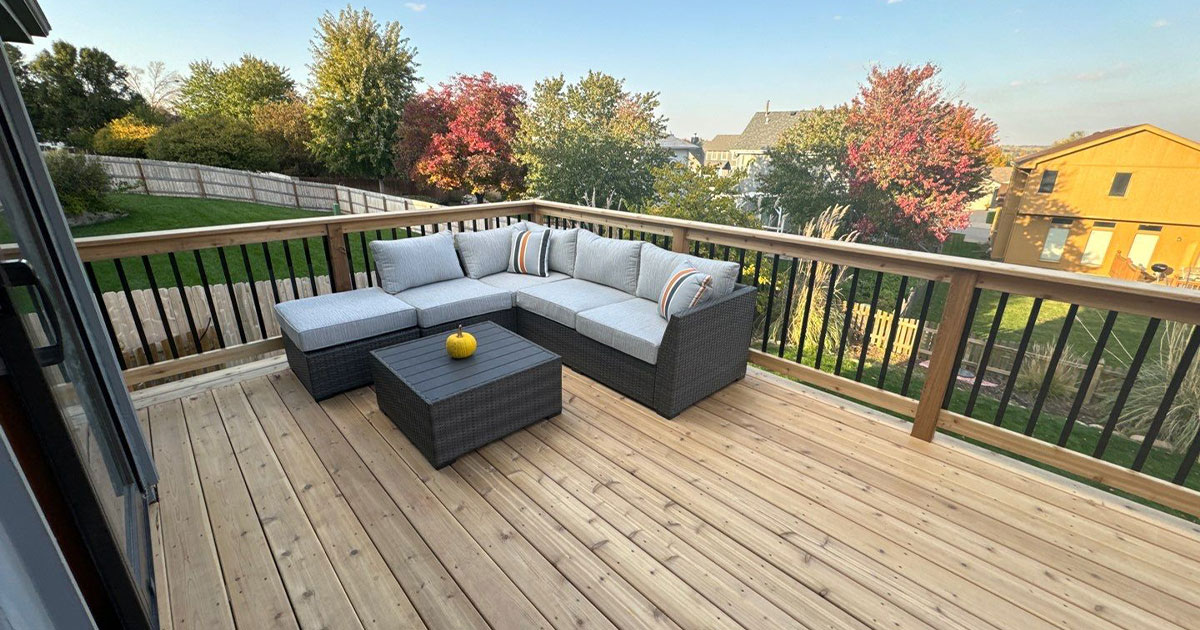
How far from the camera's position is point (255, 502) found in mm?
2016

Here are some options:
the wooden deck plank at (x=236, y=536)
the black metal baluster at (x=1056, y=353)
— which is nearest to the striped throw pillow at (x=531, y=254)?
the wooden deck plank at (x=236, y=536)

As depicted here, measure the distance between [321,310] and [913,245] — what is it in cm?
1828

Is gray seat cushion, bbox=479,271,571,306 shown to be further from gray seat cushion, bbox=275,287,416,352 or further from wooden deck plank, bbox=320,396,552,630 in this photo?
wooden deck plank, bbox=320,396,552,630

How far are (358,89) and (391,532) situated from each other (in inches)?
602

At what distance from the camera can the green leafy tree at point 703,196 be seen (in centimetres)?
935

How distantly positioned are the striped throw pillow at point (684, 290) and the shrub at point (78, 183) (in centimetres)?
1155

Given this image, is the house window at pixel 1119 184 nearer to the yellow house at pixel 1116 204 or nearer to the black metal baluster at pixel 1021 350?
the yellow house at pixel 1116 204

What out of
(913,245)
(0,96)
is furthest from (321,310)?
(913,245)

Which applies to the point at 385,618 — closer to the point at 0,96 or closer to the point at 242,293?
the point at 0,96

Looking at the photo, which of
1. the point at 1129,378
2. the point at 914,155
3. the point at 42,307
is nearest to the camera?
the point at 42,307

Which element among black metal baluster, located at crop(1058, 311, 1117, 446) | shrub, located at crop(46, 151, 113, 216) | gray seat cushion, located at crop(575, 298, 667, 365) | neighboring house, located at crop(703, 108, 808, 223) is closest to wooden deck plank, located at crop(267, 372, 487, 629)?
gray seat cushion, located at crop(575, 298, 667, 365)

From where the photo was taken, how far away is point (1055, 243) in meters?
15.1

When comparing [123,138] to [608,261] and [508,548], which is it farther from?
[508,548]

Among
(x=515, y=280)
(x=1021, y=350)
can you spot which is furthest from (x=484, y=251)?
(x=1021, y=350)
